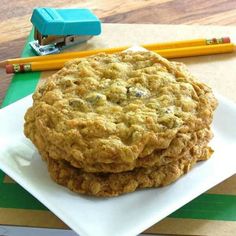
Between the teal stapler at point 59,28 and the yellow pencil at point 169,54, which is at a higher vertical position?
the teal stapler at point 59,28

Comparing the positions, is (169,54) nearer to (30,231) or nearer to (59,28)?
(59,28)

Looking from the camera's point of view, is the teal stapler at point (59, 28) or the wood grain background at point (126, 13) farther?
the wood grain background at point (126, 13)

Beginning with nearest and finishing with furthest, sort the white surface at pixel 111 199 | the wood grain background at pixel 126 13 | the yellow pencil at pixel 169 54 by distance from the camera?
1. the white surface at pixel 111 199
2. the yellow pencil at pixel 169 54
3. the wood grain background at pixel 126 13

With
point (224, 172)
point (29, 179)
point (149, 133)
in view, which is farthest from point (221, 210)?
point (29, 179)

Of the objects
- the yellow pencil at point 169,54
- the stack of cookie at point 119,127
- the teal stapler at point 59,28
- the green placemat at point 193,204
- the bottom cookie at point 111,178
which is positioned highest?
the teal stapler at point 59,28

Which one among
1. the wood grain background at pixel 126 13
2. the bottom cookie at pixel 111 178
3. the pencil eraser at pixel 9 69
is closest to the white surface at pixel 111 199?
the bottom cookie at pixel 111 178

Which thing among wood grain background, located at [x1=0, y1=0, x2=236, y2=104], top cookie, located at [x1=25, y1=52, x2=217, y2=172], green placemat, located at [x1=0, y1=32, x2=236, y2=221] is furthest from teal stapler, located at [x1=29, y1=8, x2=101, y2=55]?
green placemat, located at [x1=0, y1=32, x2=236, y2=221]

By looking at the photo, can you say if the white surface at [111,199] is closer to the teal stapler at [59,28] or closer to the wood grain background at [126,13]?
the teal stapler at [59,28]
